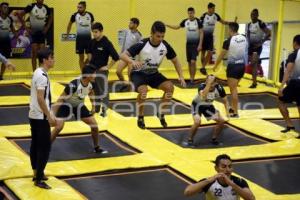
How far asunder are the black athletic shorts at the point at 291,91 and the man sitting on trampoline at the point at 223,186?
13.5 feet

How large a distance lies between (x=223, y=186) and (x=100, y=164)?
2.96 m

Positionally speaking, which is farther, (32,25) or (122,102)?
(32,25)

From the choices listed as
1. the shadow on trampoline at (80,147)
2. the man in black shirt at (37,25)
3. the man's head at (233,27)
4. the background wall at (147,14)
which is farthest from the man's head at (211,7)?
the shadow on trampoline at (80,147)

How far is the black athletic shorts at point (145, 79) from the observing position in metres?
8.63

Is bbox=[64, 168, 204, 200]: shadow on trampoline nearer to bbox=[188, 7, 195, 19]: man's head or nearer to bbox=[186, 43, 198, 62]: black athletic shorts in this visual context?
bbox=[186, 43, 198, 62]: black athletic shorts

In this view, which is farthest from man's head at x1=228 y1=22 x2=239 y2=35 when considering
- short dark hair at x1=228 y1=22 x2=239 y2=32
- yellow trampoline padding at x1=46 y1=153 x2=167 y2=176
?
yellow trampoline padding at x1=46 y1=153 x2=167 y2=176

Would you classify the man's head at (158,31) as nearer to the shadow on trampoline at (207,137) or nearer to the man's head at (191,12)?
the shadow on trampoline at (207,137)

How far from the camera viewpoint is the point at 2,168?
7957 millimetres

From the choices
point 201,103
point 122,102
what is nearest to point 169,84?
point 201,103

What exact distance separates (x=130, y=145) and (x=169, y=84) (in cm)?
122

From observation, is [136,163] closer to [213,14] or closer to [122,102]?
[122,102]

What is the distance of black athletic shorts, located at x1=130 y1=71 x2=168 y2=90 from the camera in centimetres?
863

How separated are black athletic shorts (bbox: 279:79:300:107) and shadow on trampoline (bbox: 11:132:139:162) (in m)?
2.47

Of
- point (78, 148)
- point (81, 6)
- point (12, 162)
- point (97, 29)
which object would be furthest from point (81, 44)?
point (12, 162)
